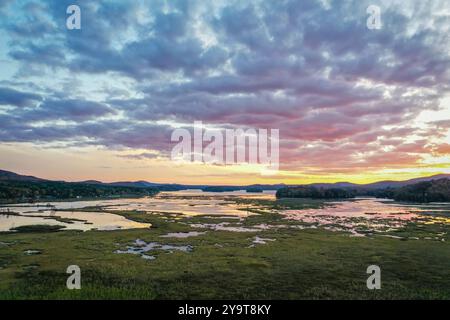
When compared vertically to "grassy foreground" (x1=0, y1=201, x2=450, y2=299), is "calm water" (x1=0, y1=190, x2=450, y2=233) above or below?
below

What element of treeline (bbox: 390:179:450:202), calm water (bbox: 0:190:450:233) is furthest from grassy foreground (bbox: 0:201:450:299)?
treeline (bbox: 390:179:450:202)

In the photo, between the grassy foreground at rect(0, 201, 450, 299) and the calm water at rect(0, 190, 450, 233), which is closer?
the grassy foreground at rect(0, 201, 450, 299)

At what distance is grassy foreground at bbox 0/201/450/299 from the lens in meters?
25.0

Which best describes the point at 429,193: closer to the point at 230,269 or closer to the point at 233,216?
the point at 233,216

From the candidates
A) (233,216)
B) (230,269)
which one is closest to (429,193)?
(233,216)

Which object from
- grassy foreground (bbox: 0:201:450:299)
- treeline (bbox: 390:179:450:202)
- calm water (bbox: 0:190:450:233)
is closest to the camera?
grassy foreground (bbox: 0:201:450:299)

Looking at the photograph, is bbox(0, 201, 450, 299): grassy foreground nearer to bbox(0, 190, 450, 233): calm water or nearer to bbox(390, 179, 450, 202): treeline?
bbox(0, 190, 450, 233): calm water

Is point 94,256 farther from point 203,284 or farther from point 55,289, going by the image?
point 203,284

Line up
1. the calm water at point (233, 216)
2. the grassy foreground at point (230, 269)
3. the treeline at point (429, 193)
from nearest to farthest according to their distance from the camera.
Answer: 1. the grassy foreground at point (230, 269)
2. the calm water at point (233, 216)
3. the treeline at point (429, 193)

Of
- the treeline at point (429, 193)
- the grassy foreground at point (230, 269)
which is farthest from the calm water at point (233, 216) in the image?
the treeline at point (429, 193)

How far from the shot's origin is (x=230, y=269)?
32.1 m

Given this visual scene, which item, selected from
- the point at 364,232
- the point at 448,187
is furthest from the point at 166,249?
the point at 448,187

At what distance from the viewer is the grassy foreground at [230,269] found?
2505 centimetres

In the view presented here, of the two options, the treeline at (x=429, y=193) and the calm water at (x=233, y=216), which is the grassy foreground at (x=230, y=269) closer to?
the calm water at (x=233, y=216)
